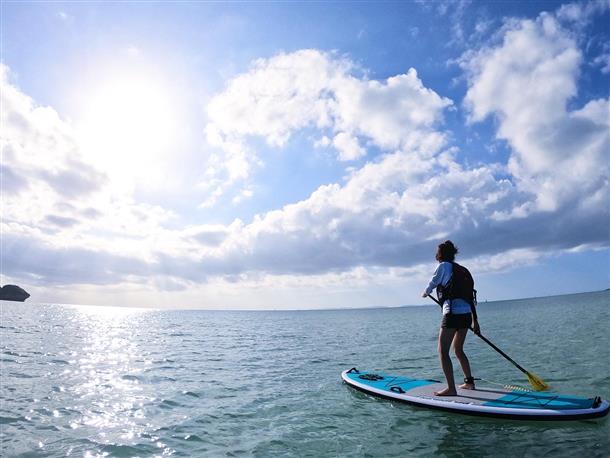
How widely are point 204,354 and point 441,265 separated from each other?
61.8ft

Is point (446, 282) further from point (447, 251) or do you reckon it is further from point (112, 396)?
point (112, 396)

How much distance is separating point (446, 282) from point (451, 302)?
1.64 feet

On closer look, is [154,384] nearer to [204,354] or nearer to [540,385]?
[204,354]

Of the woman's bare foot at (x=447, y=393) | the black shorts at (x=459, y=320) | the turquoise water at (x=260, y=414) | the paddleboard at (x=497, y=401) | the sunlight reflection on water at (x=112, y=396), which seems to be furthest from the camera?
the woman's bare foot at (x=447, y=393)

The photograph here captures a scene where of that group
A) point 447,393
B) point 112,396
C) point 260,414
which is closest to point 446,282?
point 447,393

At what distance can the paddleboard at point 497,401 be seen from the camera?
7945 mm

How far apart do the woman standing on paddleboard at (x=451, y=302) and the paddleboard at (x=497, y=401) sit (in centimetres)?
53

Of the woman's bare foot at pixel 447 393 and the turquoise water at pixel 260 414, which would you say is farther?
the woman's bare foot at pixel 447 393

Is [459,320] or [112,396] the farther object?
[112,396]

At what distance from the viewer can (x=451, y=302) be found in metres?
9.22

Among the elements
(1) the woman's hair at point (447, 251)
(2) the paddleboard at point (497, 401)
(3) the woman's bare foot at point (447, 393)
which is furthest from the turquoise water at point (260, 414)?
(1) the woman's hair at point (447, 251)

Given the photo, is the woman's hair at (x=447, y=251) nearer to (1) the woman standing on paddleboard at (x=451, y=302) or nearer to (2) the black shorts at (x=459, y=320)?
(1) the woman standing on paddleboard at (x=451, y=302)

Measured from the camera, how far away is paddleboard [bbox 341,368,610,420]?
7.95 metres

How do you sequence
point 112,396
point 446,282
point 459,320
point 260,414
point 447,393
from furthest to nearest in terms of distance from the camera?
point 112,396, point 260,414, point 447,393, point 446,282, point 459,320
